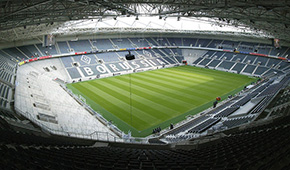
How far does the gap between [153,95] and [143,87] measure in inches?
169

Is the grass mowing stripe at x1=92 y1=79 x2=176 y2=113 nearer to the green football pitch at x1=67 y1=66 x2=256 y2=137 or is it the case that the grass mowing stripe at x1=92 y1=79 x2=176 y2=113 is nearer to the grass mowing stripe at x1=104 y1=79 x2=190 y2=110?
the green football pitch at x1=67 y1=66 x2=256 y2=137

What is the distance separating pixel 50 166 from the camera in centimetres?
511

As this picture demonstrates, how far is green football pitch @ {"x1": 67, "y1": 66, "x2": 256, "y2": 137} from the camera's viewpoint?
2036 centimetres

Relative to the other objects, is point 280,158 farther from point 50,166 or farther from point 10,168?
point 10,168

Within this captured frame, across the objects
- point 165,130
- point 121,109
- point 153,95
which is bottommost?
point 165,130

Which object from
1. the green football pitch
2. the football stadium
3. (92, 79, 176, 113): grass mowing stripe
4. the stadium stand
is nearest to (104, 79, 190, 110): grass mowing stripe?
the green football pitch

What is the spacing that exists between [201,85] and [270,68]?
19421mm

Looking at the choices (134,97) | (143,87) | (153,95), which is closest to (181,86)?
(143,87)

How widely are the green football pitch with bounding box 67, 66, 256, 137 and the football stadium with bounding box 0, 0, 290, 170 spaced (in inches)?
7.4

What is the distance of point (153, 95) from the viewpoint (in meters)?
27.5

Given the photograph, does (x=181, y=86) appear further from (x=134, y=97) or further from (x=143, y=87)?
(x=134, y=97)

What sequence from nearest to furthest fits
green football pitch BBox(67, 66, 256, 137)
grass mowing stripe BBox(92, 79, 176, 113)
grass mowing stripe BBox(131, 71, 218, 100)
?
1. green football pitch BBox(67, 66, 256, 137)
2. grass mowing stripe BBox(92, 79, 176, 113)
3. grass mowing stripe BBox(131, 71, 218, 100)

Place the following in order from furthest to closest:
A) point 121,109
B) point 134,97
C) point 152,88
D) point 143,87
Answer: point 143,87 → point 152,88 → point 134,97 → point 121,109

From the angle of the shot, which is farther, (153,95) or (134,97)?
(153,95)
